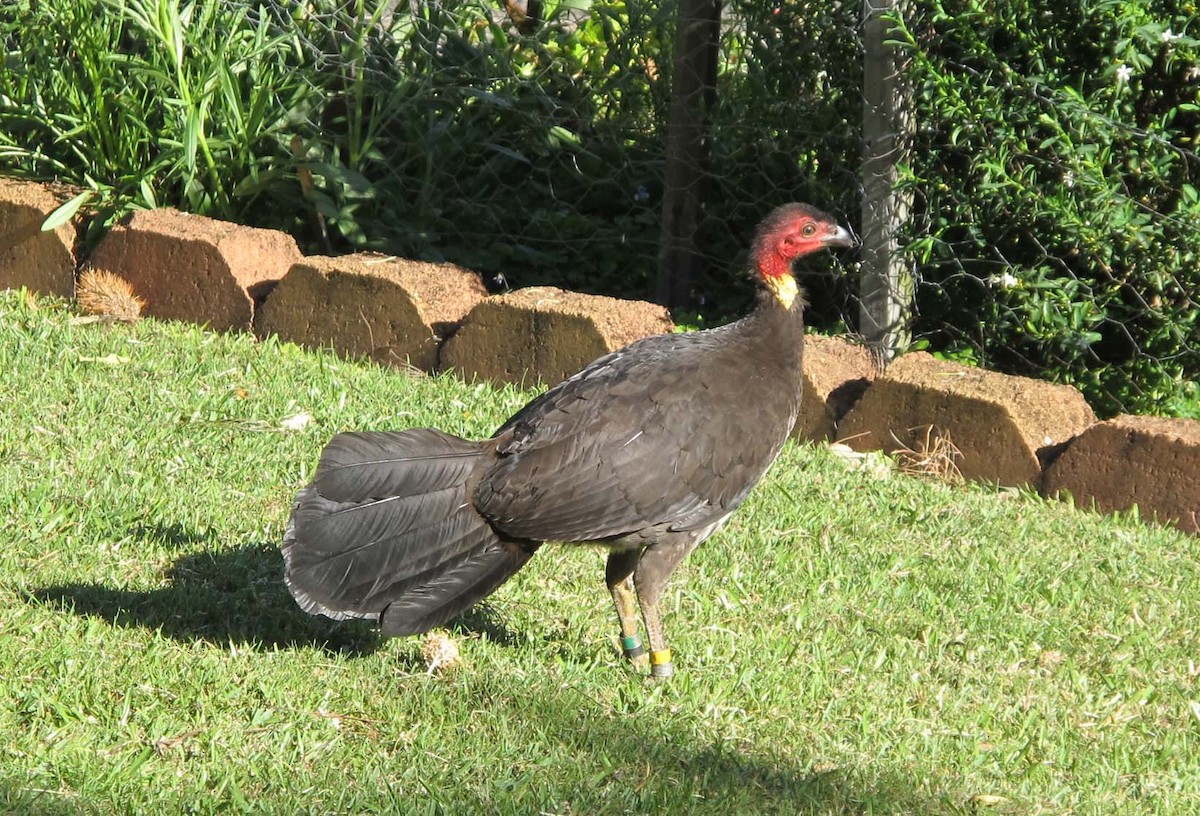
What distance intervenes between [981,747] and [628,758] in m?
1.00

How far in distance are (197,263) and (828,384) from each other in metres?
3.25

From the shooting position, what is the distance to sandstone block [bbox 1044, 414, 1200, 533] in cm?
577

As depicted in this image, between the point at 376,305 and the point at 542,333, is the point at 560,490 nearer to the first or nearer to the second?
the point at 542,333

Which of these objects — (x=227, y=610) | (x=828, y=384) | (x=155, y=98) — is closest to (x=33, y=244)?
(x=155, y=98)

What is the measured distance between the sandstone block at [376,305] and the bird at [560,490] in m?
2.56

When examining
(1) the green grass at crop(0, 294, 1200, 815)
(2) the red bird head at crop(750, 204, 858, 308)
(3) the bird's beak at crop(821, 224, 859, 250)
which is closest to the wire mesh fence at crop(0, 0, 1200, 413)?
(1) the green grass at crop(0, 294, 1200, 815)

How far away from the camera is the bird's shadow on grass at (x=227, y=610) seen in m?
4.52

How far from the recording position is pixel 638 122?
7.73 m

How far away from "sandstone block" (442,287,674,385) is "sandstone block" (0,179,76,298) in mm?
2370

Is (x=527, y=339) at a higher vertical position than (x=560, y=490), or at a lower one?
lower

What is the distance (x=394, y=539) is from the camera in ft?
13.8

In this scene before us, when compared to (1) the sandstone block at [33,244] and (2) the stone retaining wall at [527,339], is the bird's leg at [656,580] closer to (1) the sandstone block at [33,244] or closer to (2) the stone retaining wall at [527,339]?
(2) the stone retaining wall at [527,339]

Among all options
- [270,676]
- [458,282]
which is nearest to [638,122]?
[458,282]

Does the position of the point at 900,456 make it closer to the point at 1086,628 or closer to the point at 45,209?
the point at 1086,628
